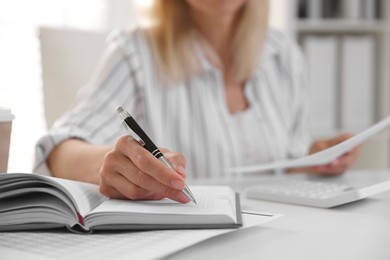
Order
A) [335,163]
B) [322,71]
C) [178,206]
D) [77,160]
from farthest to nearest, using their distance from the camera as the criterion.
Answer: [322,71]
[335,163]
[77,160]
[178,206]

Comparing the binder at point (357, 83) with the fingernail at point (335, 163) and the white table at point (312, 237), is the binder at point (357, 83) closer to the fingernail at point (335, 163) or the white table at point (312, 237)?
the fingernail at point (335, 163)

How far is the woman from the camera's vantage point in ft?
4.21

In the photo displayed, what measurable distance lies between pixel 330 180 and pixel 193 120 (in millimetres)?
443

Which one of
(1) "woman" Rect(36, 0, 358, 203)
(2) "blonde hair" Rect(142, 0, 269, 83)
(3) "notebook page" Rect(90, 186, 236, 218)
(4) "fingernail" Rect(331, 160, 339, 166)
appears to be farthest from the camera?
(2) "blonde hair" Rect(142, 0, 269, 83)

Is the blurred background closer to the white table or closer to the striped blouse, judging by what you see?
the striped blouse

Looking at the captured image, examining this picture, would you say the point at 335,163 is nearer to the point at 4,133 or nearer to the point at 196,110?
the point at 196,110

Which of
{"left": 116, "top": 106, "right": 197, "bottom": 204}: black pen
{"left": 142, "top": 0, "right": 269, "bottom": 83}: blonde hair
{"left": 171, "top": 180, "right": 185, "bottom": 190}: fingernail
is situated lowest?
{"left": 171, "top": 180, "right": 185, "bottom": 190}: fingernail

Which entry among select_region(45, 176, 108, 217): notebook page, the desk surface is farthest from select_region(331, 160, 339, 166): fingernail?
select_region(45, 176, 108, 217): notebook page

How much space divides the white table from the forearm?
246 millimetres

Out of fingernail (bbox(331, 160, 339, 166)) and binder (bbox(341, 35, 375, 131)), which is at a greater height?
binder (bbox(341, 35, 375, 131))

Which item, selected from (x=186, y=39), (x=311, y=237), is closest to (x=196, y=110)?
(x=186, y=39)

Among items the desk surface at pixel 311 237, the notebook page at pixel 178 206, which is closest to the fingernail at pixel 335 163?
the desk surface at pixel 311 237

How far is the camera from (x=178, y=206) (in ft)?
2.21

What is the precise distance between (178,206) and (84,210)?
0.38 feet
